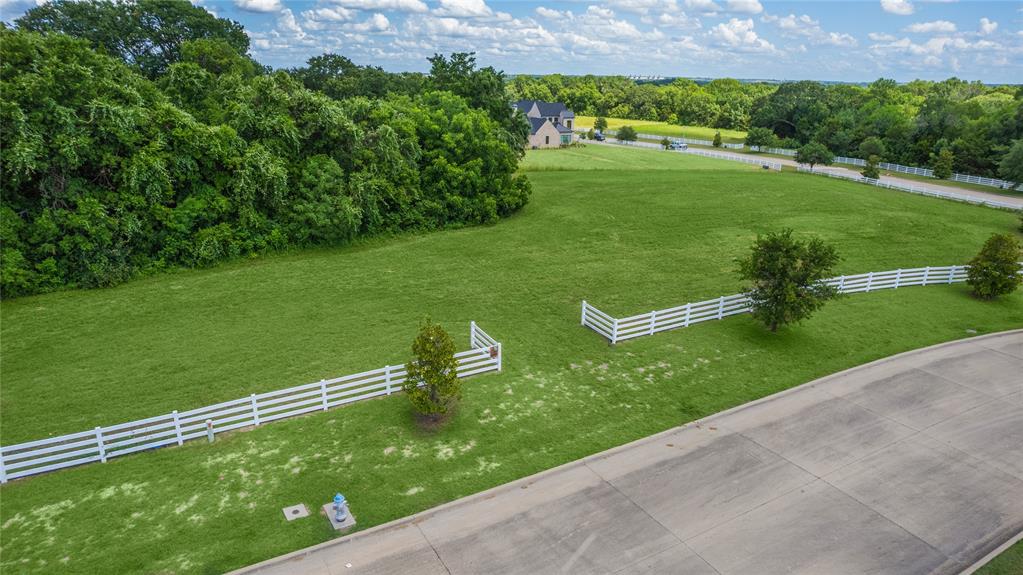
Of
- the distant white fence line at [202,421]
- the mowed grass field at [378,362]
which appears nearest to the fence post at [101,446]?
the distant white fence line at [202,421]

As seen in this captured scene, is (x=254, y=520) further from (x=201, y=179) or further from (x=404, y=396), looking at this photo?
(x=201, y=179)

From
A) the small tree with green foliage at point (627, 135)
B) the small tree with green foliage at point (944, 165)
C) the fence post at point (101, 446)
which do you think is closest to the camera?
the fence post at point (101, 446)

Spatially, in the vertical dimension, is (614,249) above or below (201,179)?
below

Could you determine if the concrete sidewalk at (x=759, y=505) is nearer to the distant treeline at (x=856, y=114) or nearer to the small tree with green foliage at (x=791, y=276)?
the small tree with green foliage at (x=791, y=276)

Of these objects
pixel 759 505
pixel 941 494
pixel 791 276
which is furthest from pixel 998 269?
pixel 759 505

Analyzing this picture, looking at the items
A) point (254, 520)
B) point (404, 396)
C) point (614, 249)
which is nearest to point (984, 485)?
point (404, 396)

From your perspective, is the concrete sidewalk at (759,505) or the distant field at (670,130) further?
the distant field at (670,130)
